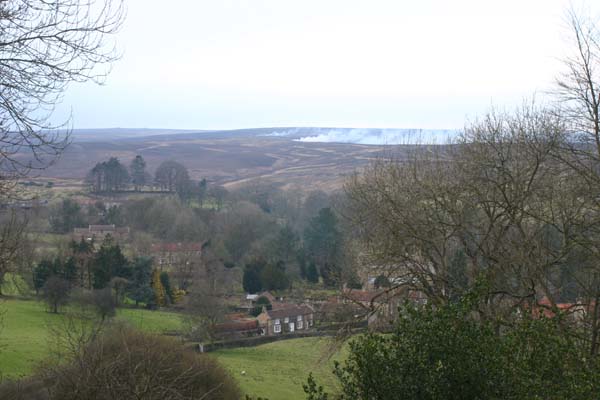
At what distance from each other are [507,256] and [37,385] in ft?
33.8

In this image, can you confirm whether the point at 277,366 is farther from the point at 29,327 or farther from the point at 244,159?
the point at 244,159

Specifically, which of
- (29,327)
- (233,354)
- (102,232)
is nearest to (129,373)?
(233,354)

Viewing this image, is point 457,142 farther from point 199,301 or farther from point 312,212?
point 312,212

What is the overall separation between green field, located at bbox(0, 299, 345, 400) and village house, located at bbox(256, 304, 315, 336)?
2.37 m

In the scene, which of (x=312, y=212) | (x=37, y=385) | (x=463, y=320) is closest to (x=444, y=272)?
(x=463, y=320)

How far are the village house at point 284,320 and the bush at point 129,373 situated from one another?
16116 mm

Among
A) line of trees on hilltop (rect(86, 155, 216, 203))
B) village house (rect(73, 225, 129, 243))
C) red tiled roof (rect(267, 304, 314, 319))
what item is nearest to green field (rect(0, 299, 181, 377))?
red tiled roof (rect(267, 304, 314, 319))

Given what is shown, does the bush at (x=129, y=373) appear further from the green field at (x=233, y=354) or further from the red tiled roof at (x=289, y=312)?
the red tiled roof at (x=289, y=312)

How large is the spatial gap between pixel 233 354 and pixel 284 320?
18.5ft

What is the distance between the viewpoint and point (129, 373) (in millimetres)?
8586

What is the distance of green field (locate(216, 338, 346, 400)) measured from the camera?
18548 mm

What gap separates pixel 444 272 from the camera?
404 inches

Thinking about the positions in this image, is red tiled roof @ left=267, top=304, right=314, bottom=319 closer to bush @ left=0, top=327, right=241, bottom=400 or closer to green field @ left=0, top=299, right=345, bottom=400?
green field @ left=0, top=299, right=345, bottom=400

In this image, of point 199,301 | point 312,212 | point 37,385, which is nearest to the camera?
point 37,385
